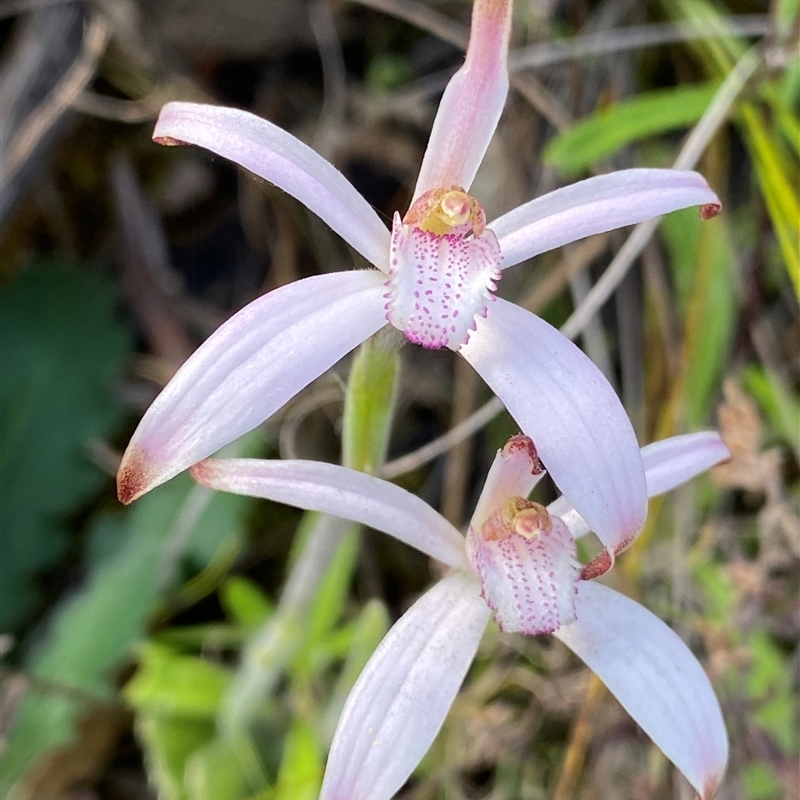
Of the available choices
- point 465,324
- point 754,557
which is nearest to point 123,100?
point 465,324

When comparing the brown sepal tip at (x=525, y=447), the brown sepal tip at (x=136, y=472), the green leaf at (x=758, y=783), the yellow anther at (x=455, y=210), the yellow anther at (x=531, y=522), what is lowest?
the green leaf at (x=758, y=783)

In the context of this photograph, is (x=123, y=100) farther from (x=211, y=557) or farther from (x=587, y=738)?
(x=587, y=738)

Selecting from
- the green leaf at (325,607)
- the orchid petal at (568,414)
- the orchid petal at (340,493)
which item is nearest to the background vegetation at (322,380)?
the green leaf at (325,607)

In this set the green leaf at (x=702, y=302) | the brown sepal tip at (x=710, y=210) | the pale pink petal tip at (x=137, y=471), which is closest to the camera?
the pale pink petal tip at (x=137, y=471)

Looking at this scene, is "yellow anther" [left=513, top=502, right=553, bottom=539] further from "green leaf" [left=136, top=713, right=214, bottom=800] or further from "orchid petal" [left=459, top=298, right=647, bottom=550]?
"green leaf" [left=136, top=713, right=214, bottom=800]

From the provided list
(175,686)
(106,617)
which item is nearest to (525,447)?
(175,686)

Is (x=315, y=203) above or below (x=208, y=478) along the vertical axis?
above

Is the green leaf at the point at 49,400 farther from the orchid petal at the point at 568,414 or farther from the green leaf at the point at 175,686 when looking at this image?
the orchid petal at the point at 568,414

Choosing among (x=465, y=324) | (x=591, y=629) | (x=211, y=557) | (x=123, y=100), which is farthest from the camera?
(x=123, y=100)
